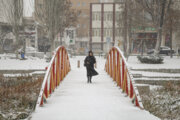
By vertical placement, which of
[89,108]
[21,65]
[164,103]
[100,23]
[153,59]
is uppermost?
[100,23]

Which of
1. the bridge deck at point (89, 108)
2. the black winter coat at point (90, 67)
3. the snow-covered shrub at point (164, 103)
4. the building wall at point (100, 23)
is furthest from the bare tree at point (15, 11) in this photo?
the building wall at point (100, 23)

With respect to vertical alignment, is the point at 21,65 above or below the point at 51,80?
below

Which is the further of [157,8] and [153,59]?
[153,59]

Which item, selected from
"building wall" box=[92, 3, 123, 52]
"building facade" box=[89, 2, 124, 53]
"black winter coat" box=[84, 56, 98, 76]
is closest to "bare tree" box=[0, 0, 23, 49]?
"black winter coat" box=[84, 56, 98, 76]

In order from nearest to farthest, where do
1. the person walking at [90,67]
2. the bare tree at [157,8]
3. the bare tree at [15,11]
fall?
the person walking at [90,67], the bare tree at [157,8], the bare tree at [15,11]

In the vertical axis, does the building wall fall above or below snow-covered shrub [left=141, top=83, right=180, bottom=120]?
above

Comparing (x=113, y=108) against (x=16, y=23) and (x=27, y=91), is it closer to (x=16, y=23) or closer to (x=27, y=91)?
(x=27, y=91)

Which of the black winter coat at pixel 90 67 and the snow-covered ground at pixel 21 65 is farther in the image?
the snow-covered ground at pixel 21 65

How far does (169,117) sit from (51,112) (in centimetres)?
333

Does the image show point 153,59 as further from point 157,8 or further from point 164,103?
point 164,103

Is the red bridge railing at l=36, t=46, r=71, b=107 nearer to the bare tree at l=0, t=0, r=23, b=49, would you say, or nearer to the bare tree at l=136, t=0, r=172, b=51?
the bare tree at l=136, t=0, r=172, b=51

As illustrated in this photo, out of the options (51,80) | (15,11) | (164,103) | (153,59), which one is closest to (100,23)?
(15,11)

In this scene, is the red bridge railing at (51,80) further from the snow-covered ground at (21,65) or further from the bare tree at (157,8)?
the bare tree at (157,8)

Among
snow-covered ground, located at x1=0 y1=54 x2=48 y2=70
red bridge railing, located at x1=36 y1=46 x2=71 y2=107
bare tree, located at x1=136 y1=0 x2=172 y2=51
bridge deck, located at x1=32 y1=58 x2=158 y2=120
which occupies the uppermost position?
bare tree, located at x1=136 y1=0 x2=172 y2=51
